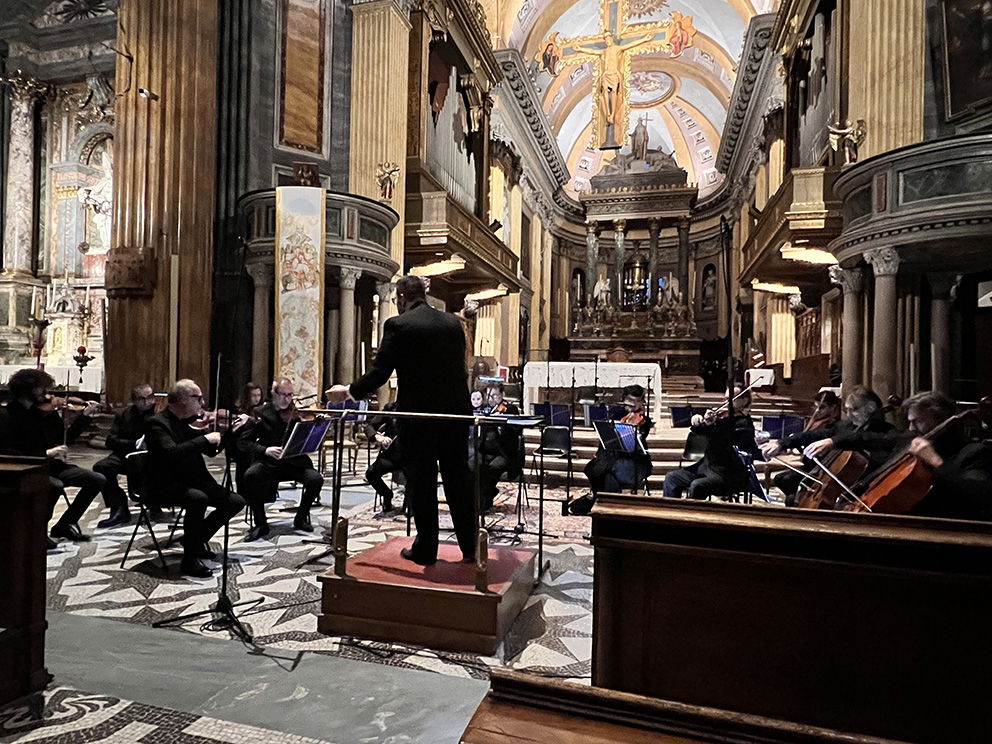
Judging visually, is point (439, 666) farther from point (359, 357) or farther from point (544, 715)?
point (359, 357)

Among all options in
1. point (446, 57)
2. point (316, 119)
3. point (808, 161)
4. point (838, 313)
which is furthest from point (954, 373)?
point (446, 57)

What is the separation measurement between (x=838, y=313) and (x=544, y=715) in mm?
12641

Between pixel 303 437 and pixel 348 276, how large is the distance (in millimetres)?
5199

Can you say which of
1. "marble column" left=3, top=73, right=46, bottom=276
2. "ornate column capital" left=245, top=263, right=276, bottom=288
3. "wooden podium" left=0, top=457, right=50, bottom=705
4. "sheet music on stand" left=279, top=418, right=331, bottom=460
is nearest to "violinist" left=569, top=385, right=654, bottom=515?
"sheet music on stand" left=279, top=418, right=331, bottom=460

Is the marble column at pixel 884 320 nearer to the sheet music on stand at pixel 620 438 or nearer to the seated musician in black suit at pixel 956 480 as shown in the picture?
the sheet music on stand at pixel 620 438

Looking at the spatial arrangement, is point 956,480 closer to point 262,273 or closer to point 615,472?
point 615,472

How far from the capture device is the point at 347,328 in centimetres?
977

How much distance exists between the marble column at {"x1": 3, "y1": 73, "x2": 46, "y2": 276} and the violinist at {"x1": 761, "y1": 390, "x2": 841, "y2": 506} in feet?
49.6

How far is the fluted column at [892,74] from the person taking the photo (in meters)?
8.58

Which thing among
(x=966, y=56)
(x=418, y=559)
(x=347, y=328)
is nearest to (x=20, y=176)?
(x=347, y=328)

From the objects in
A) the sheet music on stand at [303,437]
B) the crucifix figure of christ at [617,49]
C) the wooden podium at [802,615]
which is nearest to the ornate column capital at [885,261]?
the sheet music on stand at [303,437]

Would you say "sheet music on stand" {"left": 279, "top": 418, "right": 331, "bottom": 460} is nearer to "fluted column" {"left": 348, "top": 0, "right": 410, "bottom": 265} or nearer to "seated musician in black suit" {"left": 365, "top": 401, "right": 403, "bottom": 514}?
"seated musician in black suit" {"left": 365, "top": 401, "right": 403, "bottom": 514}

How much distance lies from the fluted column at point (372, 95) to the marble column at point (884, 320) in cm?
742

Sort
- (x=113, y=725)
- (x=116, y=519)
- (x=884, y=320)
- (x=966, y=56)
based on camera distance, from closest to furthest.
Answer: (x=113, y=725)
(x=116, y=519)
(x=884, y=320)
(x=966, y=56)
